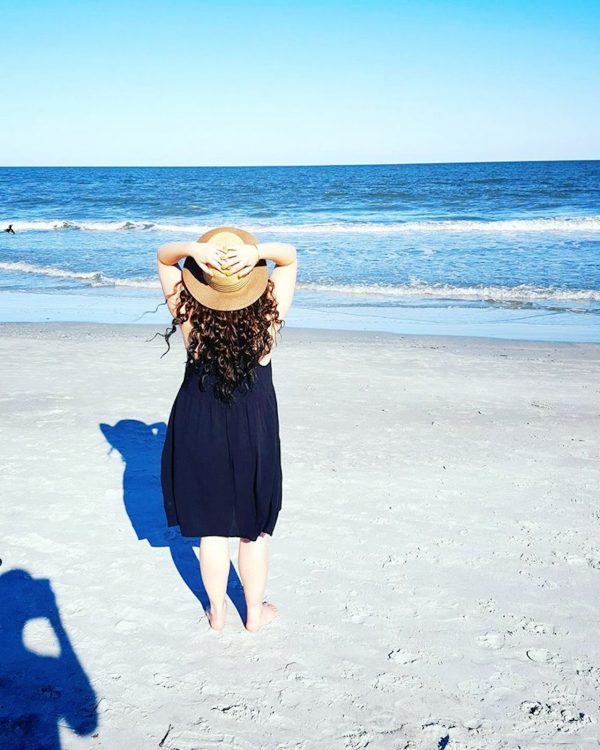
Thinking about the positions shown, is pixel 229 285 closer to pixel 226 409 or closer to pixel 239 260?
pixel 239 260

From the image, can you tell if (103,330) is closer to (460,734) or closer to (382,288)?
(382,288)

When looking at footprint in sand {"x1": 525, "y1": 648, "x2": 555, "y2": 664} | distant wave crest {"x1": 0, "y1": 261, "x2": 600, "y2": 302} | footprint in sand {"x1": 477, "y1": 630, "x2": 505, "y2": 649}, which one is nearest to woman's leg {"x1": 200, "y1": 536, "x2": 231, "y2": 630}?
footprint in sand {"x1": 477, "y1": 630, "x2": 505, "y2": 649}

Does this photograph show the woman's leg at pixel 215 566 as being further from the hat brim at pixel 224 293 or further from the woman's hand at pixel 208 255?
the woman's hand at pixel 208 255

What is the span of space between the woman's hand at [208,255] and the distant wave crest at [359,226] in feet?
81.3

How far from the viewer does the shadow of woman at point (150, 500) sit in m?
3.60

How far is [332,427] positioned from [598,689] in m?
3.29

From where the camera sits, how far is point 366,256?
18.9 meters

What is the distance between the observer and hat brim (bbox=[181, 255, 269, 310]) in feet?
8.59

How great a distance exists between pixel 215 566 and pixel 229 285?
1241 millimetres

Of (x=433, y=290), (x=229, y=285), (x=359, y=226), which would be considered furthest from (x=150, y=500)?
(x=359, y=226)

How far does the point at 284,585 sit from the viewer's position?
352 centimetres

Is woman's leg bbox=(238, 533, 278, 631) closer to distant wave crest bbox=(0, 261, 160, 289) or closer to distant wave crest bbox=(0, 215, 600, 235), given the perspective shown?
distant wave crest bbox=(0, 261, 160, 289)

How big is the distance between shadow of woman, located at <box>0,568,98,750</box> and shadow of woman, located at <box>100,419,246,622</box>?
2.22 feet

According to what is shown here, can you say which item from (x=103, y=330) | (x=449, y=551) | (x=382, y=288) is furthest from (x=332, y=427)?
(x=382, y=288)
